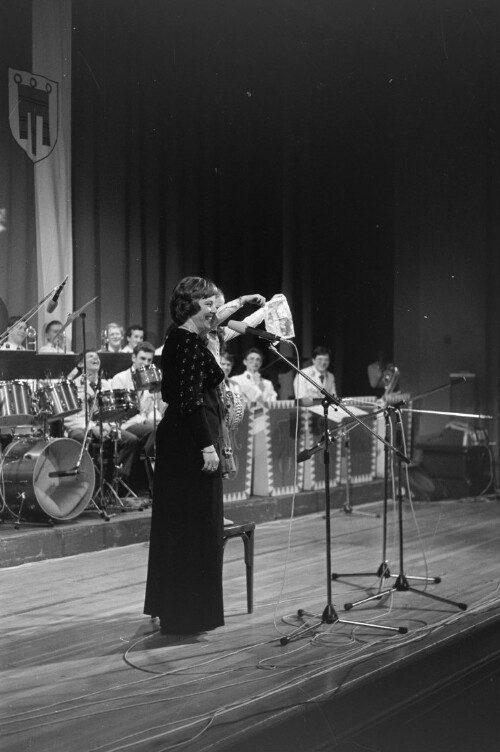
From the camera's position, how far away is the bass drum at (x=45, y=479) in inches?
227

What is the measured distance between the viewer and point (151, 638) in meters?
3.76

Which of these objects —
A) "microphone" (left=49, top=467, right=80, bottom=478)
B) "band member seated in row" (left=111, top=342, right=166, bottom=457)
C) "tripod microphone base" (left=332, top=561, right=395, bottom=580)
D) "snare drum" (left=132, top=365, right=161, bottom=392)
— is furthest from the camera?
"band member seated in row" (left=111, top=342, right=166, bottom=457)

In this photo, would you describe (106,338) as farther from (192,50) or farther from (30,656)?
(30,656)

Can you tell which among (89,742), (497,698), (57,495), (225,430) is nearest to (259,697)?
(89,742)

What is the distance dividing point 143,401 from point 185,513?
395cm

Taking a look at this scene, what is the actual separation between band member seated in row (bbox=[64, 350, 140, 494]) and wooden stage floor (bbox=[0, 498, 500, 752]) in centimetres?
131

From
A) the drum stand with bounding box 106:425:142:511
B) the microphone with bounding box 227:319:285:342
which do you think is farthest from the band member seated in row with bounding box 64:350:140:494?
the microphone with bounding box 227:319:285:342

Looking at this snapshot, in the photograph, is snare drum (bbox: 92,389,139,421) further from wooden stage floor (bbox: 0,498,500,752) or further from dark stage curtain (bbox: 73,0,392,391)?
dark stage curtain (bbox: 73,0,392,391)

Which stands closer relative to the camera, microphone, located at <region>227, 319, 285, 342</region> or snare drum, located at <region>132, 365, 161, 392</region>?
microphone, located at <region>227, 319, 285, 342</region>

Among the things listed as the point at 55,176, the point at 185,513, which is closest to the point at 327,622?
the point at 185,513

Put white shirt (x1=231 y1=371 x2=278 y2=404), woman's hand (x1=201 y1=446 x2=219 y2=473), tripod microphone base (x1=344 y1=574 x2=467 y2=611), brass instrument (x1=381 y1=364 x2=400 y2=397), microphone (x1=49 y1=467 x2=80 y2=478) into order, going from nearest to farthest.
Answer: woman's hand (x1=201 y1=446 x2=219 y2=473) < tripod microphone base (x1=344 y1=574 x2=467 y2=611) < microphone (x1=49 y1=467 x2=80 y2=478) < white shirt (x1=231 y1=371 x2=278 y2=404) < brass instrument (x1=381 y1=364 x2=400 y2=397)

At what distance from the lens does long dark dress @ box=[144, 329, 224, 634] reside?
3686mm

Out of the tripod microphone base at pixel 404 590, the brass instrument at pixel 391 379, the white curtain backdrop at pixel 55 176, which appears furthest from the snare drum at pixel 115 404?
the brass instrument at pixel 391 379

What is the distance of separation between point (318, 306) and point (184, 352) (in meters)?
7.13
